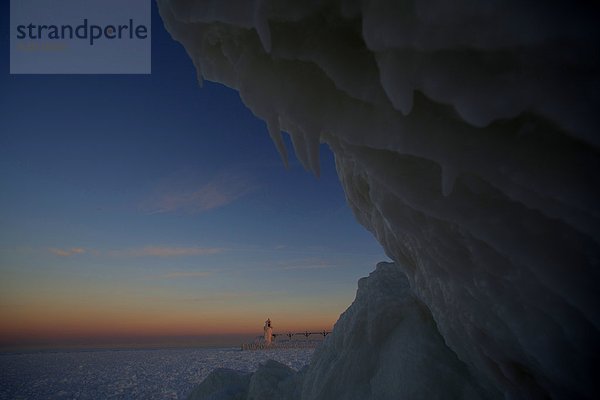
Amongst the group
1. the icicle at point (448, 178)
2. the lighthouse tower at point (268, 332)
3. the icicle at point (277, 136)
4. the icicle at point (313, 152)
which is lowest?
the lighthouse tower at point (268, 332)

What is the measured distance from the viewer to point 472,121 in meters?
1.39

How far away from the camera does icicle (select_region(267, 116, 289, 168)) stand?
196 centimetres

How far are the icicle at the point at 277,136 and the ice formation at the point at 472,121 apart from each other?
0.03ft

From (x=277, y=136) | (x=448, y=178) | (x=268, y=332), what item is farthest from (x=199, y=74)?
(x=268, y=332)

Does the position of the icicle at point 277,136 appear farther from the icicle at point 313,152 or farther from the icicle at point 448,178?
the icicle at point 448,178

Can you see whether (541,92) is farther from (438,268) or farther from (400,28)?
(438,268)

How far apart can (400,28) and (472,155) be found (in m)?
0.66

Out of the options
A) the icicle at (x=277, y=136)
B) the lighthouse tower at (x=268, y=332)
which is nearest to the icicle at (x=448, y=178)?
the icicle at (x=277, y=136)

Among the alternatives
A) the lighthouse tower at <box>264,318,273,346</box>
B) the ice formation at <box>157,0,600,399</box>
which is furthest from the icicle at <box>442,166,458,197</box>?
the lighthouse tower at <box>264,318,273,346</box>

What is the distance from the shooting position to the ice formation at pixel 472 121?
1.33 metres

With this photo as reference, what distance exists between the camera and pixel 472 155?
166 cm

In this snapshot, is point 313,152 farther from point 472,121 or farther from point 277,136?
point 472,121

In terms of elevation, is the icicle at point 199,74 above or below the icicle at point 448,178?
above

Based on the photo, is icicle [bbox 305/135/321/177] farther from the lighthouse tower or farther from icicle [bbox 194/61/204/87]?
the lighthouse tower
